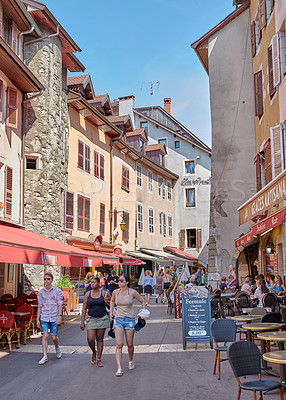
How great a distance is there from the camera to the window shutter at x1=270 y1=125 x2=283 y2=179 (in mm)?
13766

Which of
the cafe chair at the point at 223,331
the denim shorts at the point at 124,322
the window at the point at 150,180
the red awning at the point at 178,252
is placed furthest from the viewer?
the red awning at the point at 178,252

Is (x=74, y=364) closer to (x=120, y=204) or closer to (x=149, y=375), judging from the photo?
(x=149, y=375)

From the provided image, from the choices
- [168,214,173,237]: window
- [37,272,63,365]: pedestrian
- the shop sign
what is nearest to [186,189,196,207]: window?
[168,214,173,237]: window

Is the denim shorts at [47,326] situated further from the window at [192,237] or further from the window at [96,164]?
the window at [192,237]

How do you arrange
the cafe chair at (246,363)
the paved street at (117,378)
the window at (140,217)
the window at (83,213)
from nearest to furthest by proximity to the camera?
1. the cafe chair at (246,363)
2. the paved street at (117,378)
3. the window at (83,213)
4. the window at (140,217)

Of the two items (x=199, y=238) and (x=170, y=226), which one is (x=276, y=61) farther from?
(x=199, y=238)

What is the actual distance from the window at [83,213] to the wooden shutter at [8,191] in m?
7.86

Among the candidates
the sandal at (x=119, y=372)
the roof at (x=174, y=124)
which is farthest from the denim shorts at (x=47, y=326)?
the roof at (x=174, y=124)

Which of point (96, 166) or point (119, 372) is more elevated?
point (96, 166)

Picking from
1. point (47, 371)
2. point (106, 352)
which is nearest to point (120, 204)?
point (106, 352)

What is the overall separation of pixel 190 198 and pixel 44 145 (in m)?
23.1

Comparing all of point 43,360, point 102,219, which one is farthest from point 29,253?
point 102,219

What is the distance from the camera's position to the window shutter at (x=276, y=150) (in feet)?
45.2

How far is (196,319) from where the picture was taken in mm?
9836
